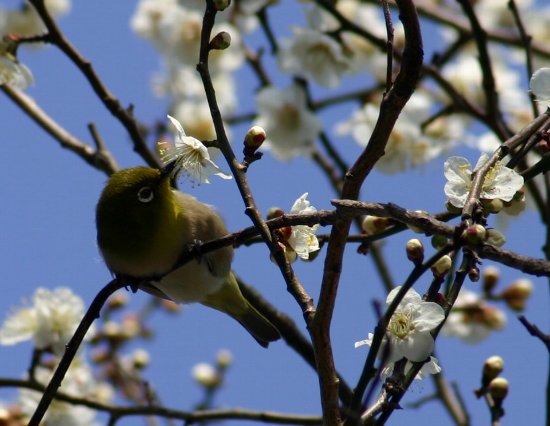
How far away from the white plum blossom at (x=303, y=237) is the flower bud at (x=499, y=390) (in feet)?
2.95

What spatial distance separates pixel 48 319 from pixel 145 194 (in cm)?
144

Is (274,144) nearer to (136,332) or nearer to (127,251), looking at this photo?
(136,332)

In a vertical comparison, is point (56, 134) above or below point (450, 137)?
below

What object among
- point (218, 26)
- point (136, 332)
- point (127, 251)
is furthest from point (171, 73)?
point (127, 251)

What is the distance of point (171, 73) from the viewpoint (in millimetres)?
7379

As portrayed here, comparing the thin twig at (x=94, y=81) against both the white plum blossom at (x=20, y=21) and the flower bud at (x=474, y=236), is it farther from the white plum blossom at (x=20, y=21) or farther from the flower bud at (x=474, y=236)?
the flower bud at (x=474, y=236)

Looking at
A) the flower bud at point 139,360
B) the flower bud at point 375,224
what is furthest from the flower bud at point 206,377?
the flower bud at point 375,224

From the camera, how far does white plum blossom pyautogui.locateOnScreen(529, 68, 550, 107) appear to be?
260cm

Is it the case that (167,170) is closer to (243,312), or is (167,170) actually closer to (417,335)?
(243,312)

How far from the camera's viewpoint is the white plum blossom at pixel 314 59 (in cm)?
565

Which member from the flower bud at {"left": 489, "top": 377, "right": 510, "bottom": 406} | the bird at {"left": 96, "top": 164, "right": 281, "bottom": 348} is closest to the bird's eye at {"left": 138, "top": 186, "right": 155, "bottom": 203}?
the bird at {"left": 96, "top": 164, "right": 281, "bottom": 348}

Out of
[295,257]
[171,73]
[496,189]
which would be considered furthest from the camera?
[171,73]

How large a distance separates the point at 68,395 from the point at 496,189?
7.42 ft

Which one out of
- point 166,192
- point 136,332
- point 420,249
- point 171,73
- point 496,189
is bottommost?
point 420,249
